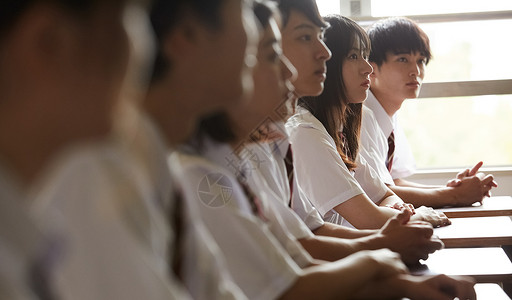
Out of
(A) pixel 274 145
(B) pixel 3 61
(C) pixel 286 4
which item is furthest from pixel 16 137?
(C) pixel 286 4

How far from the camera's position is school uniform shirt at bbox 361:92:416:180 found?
127 inches

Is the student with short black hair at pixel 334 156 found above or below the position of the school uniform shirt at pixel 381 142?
above

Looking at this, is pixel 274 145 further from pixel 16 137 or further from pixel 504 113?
pixel 504 113

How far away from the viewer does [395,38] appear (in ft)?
11.8

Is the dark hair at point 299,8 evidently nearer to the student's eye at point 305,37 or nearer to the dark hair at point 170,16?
the student's eye at point 305,37

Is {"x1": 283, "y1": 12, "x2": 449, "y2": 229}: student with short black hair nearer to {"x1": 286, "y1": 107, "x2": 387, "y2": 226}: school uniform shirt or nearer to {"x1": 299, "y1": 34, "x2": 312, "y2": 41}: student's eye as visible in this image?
{"x1": 286, "y1": 107, "x2": 387, "y2": 226}: school uniform shirt

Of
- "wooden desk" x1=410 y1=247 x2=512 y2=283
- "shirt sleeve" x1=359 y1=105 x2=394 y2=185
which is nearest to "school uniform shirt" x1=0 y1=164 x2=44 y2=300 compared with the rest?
"wooden desk" x1=410 y1=247 x2=512 y2=283

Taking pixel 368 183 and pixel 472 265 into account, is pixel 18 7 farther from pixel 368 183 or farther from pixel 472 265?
pixel 368 183

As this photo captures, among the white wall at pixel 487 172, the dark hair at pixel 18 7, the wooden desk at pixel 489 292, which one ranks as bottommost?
the white wall at pixel 487 172

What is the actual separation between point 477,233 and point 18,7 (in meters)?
1.95

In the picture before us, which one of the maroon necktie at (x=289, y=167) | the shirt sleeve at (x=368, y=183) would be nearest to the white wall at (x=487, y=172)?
the shirt sleeve at (x=368, y=183)

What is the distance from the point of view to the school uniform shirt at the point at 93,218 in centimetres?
52

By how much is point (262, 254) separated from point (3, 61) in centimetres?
79

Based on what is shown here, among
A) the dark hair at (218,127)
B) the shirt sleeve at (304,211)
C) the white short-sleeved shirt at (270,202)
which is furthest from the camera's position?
the shirt sleeve at (304,211)
